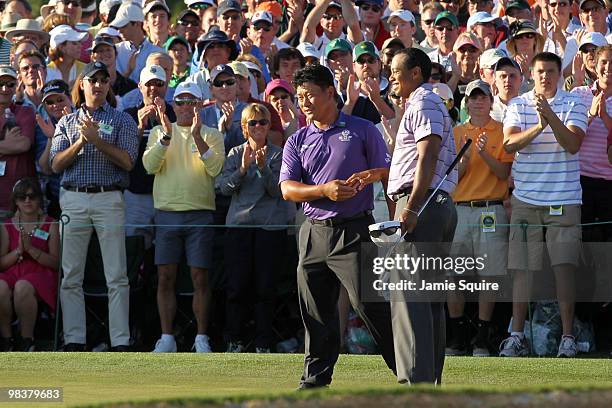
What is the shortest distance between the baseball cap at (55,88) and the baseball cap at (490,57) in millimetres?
4373

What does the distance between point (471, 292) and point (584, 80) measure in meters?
2.86

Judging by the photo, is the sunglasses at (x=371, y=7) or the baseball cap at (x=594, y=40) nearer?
the baseball cap at (x=594, y=40)

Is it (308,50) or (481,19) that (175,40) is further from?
(481,19)

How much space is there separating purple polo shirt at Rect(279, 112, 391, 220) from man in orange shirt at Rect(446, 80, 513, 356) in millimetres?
3070

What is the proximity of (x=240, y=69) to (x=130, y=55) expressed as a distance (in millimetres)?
2411

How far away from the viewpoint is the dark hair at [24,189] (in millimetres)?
13055

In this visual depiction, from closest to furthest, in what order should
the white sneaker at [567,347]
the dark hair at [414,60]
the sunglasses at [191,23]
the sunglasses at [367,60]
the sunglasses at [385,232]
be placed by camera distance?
the sunglasses at [385,232] → the dark hair at [414,60] → the white sneaker at [567,347] → the sunglasses at [367,60] → the sunglasses at [191,23]

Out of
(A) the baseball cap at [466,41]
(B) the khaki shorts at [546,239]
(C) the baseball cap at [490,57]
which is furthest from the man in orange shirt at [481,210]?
(A) the baseball cap at [466,41]

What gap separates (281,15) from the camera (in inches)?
673

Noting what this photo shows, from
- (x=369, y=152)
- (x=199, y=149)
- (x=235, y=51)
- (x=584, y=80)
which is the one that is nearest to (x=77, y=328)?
(x=199, y=149)

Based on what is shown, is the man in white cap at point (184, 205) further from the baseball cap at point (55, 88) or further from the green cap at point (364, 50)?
the green cap at point (364, 50)

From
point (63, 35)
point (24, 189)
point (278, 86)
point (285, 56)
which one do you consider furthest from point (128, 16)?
point (24, 189)

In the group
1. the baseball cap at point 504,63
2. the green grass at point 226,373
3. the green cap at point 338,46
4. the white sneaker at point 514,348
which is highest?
the green cap at point 338,46

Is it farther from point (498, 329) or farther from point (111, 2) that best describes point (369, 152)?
point (111, 2)
